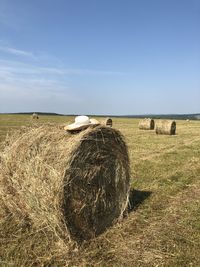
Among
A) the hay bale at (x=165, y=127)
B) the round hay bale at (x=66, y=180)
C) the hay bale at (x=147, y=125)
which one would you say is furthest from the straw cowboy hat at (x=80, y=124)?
the hay bale at (x=147, y=125)

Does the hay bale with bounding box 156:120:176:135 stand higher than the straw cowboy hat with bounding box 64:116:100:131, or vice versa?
the straw cowboy hat with bounding box 64:116:100:131

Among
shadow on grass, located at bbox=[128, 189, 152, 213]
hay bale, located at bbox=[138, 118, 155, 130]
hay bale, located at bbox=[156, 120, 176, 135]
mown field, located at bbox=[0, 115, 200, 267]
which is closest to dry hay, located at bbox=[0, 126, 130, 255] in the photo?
mown field, located at bbox=[0, 115, 200, 267]

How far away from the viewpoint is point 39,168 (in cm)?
613

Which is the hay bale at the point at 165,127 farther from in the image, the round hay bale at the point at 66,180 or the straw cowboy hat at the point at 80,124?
the straw cowboy hat at the point at 80,124

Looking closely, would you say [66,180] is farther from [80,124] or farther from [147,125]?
[147,125]

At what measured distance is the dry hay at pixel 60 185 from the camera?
5891 millimetres

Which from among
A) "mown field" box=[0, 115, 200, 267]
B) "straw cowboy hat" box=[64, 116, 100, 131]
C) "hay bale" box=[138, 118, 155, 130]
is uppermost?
"straw cowboy hat" box=[64, 116, 100, 131]

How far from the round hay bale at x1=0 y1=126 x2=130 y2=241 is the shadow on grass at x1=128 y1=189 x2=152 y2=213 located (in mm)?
551

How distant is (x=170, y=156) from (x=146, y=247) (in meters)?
9.40

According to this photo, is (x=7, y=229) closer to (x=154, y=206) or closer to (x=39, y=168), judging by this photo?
(x=39, y=168)

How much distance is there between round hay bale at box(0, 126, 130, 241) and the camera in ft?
19.4

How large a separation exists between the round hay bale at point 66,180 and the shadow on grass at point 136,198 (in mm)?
551

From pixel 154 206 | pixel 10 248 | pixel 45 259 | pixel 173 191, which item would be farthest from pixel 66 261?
pixel 173 191

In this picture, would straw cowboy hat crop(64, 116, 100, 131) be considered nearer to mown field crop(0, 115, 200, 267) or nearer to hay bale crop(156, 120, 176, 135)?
mown field crop(0, 115, 200, 267)
